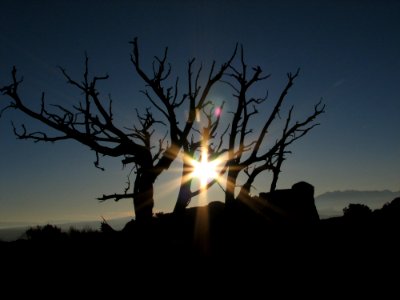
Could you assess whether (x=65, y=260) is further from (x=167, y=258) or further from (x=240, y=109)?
(x=240, y=109)

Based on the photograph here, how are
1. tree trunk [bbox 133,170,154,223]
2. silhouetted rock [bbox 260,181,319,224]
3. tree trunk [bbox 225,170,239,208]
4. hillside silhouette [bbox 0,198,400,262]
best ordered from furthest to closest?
silhouetted rock [bbox 260,181,319,224] → tree trunk [bbox 225,170,239,208] → tree trunk [bbox 133,170,154,223] → hillside silhouette [bbox 0,198,400,262]

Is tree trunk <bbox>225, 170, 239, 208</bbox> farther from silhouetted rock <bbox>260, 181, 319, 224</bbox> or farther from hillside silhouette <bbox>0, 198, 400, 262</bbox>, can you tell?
silhouetted rock <bbox>260, 181, 319, 224</bbox>

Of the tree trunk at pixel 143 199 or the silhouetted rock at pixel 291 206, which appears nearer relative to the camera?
the tree trunk at pixel 143 199

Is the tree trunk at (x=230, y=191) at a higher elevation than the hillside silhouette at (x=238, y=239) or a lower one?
higher

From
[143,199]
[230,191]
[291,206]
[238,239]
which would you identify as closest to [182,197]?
[143,199]

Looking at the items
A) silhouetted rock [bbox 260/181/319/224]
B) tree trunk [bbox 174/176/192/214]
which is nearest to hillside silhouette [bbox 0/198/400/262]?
tree trunk [bbox 174/176/192/214]

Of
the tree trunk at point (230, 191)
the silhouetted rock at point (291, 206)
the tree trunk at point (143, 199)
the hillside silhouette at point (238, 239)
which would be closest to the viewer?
the hillside silhouette at point (238, 239)

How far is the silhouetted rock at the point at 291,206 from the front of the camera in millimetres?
14047

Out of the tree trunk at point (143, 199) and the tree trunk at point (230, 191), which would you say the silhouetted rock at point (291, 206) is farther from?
the tree trunk at point (143, 199)

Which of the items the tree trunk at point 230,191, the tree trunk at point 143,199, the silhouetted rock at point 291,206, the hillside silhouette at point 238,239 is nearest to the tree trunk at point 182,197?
the hillside silhouette at point 238,239

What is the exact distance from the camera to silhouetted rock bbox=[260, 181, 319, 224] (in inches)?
553

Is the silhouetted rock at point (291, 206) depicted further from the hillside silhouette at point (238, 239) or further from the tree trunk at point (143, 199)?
the tree trunk at point (143, 199)

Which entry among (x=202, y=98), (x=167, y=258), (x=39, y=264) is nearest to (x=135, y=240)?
(x=167, y=258)

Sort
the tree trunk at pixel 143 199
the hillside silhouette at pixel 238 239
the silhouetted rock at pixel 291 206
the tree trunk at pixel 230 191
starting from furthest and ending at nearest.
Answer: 1. the silhouetted rock at pixel 291 206
2. the tree trunk at pixel 230 191
3. the tree trunk at pixel 143 199
4. the hillside silhouette at pixel 238 239
